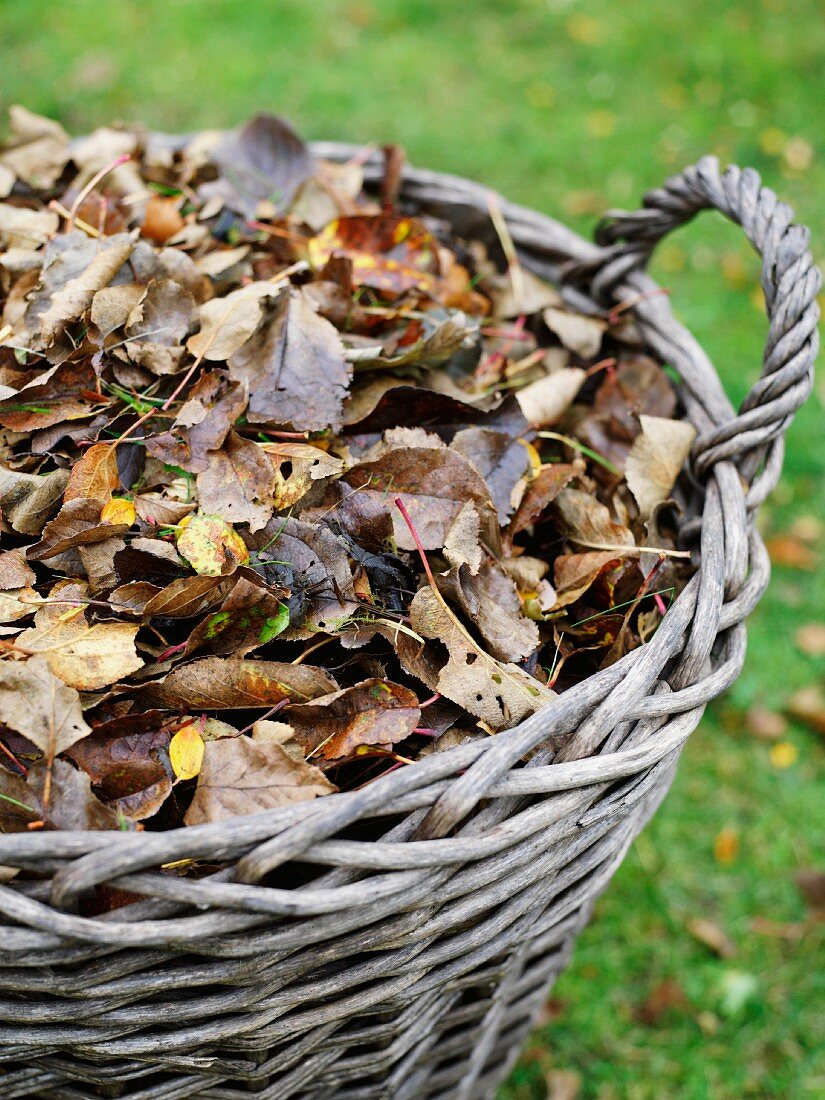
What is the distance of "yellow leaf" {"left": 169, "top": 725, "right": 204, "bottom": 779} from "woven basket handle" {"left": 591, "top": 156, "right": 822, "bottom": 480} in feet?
2.21

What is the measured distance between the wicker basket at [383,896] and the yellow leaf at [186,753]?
0.36 ft

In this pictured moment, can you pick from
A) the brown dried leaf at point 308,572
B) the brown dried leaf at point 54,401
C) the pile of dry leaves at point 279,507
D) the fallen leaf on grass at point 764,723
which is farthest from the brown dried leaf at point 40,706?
the fallen leaf on grass at point 764,723

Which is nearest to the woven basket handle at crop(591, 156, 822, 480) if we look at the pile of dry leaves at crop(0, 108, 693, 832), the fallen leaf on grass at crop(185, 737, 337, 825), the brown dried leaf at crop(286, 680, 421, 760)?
the pile of dry leaves at crop(0, 108, 693, 832)

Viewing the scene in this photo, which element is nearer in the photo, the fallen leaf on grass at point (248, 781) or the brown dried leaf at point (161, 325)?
the fallen leaf on grass at point (248, 781)

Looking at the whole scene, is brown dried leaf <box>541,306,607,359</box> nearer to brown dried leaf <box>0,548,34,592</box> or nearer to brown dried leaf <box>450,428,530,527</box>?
brown dried leaf <box>450,428,530,527</box>

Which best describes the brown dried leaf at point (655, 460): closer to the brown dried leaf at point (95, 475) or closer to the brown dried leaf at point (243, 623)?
the brown dried leaf at point (243, 623)

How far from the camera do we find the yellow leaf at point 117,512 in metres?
0.99

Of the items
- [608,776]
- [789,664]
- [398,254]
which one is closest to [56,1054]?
[608,776]

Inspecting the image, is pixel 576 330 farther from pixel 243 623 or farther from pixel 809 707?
pixel 809 707

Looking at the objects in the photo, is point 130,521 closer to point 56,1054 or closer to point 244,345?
point 244,345

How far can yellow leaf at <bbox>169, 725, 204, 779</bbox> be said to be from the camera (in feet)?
2.86

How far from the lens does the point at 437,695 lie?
94 cm

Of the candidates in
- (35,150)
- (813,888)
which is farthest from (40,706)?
(813,888)

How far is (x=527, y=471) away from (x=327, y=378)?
0.26 meters
